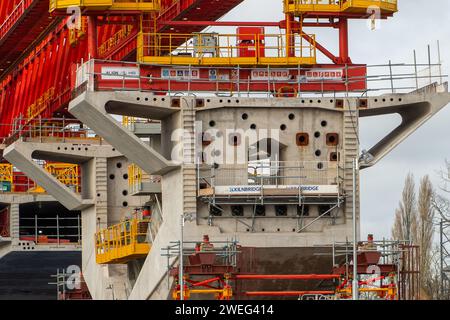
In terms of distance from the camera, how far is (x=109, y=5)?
211 ft

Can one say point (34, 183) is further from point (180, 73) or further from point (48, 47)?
point (180, 73)

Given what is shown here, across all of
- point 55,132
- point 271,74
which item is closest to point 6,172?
point 55,132

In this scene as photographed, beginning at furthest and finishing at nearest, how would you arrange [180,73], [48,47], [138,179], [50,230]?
[50,230] < [48,47] < [138,179] < [180,73]

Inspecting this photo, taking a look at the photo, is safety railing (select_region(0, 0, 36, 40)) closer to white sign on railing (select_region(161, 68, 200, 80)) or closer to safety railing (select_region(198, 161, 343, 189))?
white sign on railing (select_region(161, 68, 200, 80))

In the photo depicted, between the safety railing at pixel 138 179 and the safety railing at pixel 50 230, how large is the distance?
68.1 feet

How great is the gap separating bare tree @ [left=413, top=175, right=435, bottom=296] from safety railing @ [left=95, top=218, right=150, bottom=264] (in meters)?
17.4

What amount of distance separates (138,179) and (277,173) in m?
8.08

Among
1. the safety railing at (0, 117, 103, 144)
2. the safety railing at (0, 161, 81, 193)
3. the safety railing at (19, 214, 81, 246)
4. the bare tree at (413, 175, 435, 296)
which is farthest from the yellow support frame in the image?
the bare tree at (413, 175, 435, 296)

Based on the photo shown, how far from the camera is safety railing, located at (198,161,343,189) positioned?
197 feet

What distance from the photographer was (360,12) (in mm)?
63125

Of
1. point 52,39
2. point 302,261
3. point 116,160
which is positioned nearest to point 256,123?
point 302,261

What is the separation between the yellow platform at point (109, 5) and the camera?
6438 centimetres

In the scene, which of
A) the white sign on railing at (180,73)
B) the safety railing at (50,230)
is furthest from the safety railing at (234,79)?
the safety railing at (50,230)

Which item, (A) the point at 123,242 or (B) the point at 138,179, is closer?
(B) the point at 138,179
